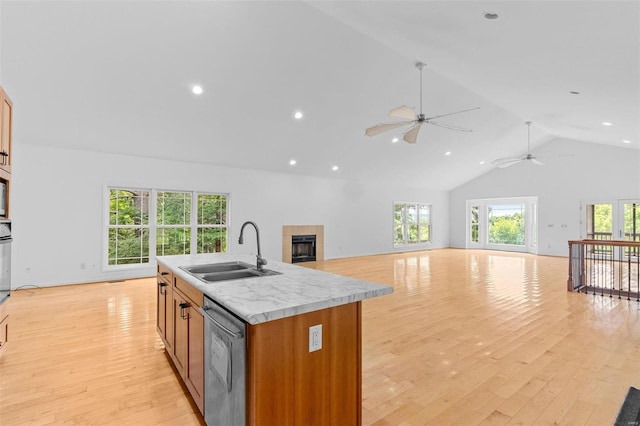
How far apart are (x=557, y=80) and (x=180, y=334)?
5295 millimetres

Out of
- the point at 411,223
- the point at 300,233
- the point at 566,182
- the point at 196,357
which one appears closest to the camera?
the point at 196,357

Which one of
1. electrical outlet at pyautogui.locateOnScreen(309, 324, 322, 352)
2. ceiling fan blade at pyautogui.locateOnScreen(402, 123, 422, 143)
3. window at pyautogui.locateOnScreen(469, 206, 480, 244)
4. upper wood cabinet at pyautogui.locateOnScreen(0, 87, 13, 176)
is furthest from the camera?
window at pyautogui.locateOnScreen(469, 206, 480, 244)

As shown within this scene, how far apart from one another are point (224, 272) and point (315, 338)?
3.86ft

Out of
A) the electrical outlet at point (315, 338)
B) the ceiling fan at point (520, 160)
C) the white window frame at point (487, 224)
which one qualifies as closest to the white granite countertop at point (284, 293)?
the electrical outlet at point (315, 338)

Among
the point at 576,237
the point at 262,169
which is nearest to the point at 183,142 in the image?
the point at 262,169

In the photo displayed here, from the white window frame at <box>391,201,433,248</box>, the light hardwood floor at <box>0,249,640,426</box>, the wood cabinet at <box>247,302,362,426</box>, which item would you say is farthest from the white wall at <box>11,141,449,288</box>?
the wood cabinet at <box>247,302,362,426</box>

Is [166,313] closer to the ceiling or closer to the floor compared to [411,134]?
closer to the floor

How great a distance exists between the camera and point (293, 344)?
153 cm

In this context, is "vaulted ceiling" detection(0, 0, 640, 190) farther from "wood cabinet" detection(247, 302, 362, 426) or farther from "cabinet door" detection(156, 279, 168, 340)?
"cabinet door" detection(156, 279, 168, 340)

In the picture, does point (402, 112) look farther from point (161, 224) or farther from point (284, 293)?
point (161, 224)

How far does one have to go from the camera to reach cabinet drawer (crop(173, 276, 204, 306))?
200 centimetres

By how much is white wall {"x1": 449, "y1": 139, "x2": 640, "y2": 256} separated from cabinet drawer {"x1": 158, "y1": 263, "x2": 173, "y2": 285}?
11.3m

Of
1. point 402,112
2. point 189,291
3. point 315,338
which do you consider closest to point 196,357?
point 189,291

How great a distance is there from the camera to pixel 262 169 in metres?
8.30
